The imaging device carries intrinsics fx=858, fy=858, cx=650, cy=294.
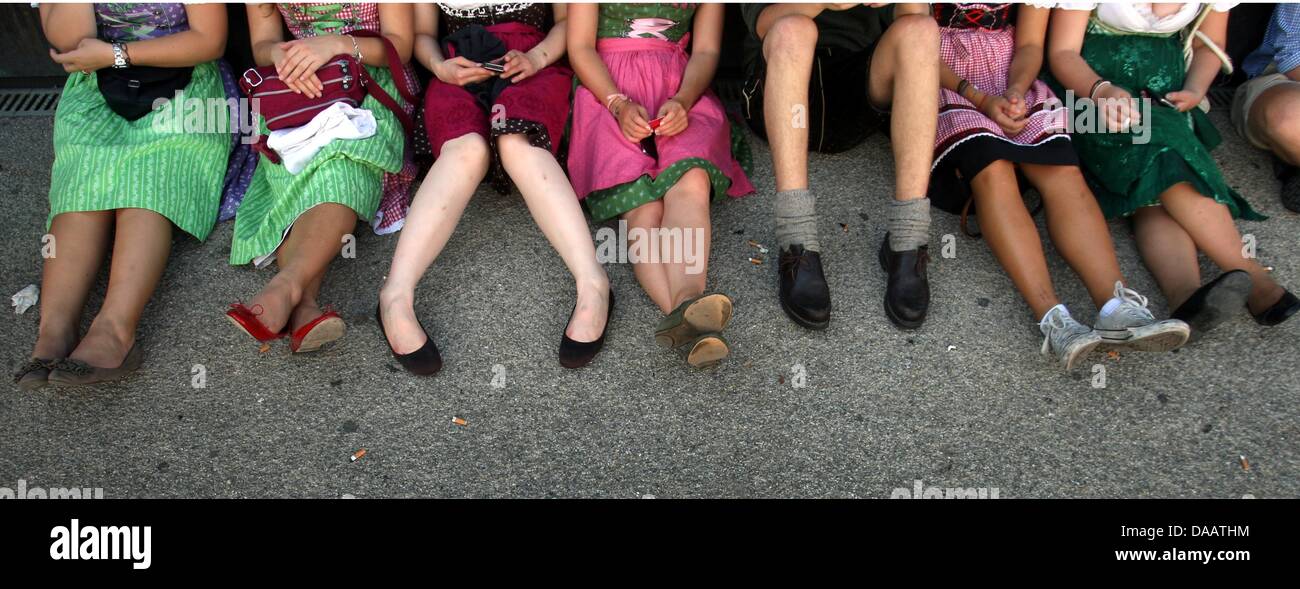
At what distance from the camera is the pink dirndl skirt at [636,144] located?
2.62 m

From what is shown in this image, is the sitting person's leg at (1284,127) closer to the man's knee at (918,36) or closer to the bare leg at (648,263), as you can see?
the man's knee at (918,36)

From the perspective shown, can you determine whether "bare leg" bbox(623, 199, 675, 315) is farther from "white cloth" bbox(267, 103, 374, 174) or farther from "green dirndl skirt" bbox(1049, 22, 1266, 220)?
"green dirndl skirt" bbox(1049, 22, 1266, 220)

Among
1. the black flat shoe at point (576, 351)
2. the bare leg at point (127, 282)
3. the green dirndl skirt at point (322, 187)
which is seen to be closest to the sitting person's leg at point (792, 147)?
the black flat shoe at point (576, 351)

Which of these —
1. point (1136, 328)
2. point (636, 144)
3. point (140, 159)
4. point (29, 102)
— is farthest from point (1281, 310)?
point (29, 102)

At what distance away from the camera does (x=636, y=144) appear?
2.67 m

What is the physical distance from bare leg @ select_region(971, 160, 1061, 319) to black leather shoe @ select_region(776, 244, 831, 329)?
0.54m

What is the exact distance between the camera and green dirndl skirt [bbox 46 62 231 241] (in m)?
2.57

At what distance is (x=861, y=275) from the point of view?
2.64 meters

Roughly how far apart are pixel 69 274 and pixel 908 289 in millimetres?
2424

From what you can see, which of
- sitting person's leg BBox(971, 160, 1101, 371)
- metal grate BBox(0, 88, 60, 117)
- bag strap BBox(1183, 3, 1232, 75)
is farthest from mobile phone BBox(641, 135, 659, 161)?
metal grate BBox(0, 88, 60, 117)

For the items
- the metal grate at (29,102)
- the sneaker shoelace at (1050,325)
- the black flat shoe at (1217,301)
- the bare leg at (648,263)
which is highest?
the black flat shoe at (1217,301)

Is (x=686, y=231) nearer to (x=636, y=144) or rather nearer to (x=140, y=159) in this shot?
(x=636, y=144)

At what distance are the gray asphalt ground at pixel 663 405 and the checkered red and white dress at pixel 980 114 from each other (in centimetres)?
29

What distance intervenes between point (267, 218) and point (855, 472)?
189cm
